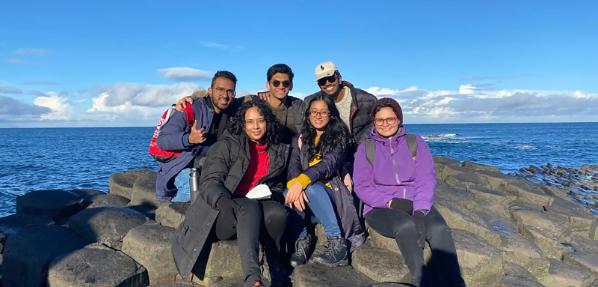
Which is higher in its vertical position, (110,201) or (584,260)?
(110,201)

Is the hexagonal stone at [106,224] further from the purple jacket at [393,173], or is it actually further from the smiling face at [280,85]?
the purple jacket at [393,173]

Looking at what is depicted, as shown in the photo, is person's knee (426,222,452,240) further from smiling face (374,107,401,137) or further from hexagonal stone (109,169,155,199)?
hexagonal stone (109,169,155,199)

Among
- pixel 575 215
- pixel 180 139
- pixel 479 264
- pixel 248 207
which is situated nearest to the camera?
pixel 248 207

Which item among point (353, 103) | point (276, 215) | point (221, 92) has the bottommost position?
point (276, 215)

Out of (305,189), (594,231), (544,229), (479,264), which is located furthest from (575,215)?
(305,189)

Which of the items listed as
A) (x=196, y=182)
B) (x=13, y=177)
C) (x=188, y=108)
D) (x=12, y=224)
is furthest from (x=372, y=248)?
(x=13, y=177)

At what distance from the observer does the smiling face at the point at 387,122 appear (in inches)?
236

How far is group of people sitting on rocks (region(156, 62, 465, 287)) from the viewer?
517cm

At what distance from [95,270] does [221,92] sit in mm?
3389

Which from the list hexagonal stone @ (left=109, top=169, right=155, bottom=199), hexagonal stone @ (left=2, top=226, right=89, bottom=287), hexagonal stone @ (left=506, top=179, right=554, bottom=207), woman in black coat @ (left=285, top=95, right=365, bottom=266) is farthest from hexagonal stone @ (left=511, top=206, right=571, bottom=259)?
hexagonal stone @ (left=109, top=169, right=155, bottom=199)

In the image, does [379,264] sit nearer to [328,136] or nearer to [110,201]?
[328,136]

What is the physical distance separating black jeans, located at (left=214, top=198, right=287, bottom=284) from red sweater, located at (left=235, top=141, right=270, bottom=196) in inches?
14.8

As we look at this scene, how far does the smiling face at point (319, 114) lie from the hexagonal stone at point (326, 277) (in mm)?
2088

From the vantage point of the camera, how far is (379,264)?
565 cm
